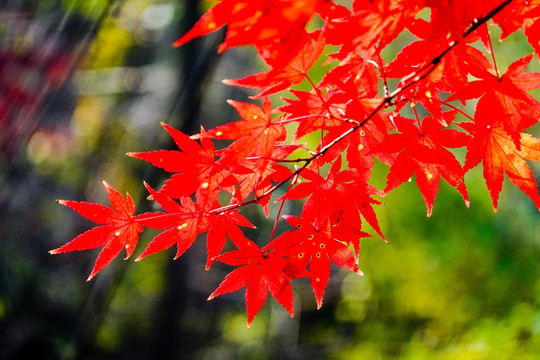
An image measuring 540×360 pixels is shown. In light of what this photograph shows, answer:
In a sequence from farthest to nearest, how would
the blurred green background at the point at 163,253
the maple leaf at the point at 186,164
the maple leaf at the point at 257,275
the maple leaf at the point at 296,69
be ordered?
1. the blurred green background at the point at 163,253
2. the maple leaf at the point at 257,275
3. the maple leaf at the point at 186,164
4. the maple leaf at the point at 296,69

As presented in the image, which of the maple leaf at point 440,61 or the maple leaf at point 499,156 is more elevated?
the maple leaf at point 440,61

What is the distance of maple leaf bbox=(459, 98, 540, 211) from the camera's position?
87 cm

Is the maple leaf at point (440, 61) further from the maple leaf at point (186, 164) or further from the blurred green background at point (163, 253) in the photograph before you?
the blurred green background at point (163, 253)

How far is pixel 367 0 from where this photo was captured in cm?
65

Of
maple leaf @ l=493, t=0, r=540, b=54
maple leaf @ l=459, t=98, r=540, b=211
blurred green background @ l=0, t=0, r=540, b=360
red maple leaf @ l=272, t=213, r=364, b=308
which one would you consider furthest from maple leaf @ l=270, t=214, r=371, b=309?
blurred green background @ l=0, t=0, r=540, b=360

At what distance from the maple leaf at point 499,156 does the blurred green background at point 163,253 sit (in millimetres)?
1331

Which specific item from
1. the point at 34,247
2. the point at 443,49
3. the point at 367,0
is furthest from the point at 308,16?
the point at 34,247

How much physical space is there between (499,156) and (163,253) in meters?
4.54

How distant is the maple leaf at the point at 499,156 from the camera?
867 millimetres

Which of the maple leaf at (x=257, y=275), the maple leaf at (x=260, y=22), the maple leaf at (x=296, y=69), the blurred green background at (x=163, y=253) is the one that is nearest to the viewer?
the maple leaf at (x=260, y=22)

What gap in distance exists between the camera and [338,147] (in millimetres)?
923

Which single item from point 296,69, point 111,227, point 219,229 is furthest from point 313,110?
point 111,227

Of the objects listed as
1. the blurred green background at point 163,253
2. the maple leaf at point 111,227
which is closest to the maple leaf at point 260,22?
the maple leaf at point 111,227

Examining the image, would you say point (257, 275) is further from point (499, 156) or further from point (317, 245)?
point (499, 156)
